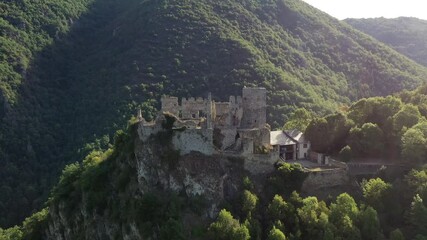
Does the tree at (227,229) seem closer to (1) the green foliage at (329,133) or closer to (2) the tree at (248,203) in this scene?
(2) the tree at (248,203)

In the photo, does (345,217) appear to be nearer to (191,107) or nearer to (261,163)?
(261,163)

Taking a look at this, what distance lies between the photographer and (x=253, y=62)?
365 feet

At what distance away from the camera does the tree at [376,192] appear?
46.3 meters

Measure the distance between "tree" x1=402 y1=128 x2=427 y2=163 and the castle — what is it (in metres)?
14.7

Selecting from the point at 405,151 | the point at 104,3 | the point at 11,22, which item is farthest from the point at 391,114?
the point at 104,3

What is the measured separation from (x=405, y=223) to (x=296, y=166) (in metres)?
11.7

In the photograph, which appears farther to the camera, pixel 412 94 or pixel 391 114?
pixel 412 94

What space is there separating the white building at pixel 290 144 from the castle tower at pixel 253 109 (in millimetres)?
3617

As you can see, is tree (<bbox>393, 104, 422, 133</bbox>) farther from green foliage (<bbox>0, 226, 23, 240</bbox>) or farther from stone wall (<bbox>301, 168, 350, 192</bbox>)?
green foliage (<bbox>0, 226, 23, 240</bbox>)

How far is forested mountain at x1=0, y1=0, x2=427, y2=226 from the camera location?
10325 cm

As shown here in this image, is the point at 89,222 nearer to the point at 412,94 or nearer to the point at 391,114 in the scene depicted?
the point at 391,114

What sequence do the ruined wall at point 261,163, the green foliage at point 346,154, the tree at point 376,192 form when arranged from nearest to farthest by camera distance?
the tree at point 376,192 < the ruined wall at point 261,163 < the green foliage at point 346,154

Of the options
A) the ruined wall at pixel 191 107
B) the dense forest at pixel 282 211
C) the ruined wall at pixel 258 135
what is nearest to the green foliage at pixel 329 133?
the dense forest at pixel 282 211

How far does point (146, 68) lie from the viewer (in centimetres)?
10938
